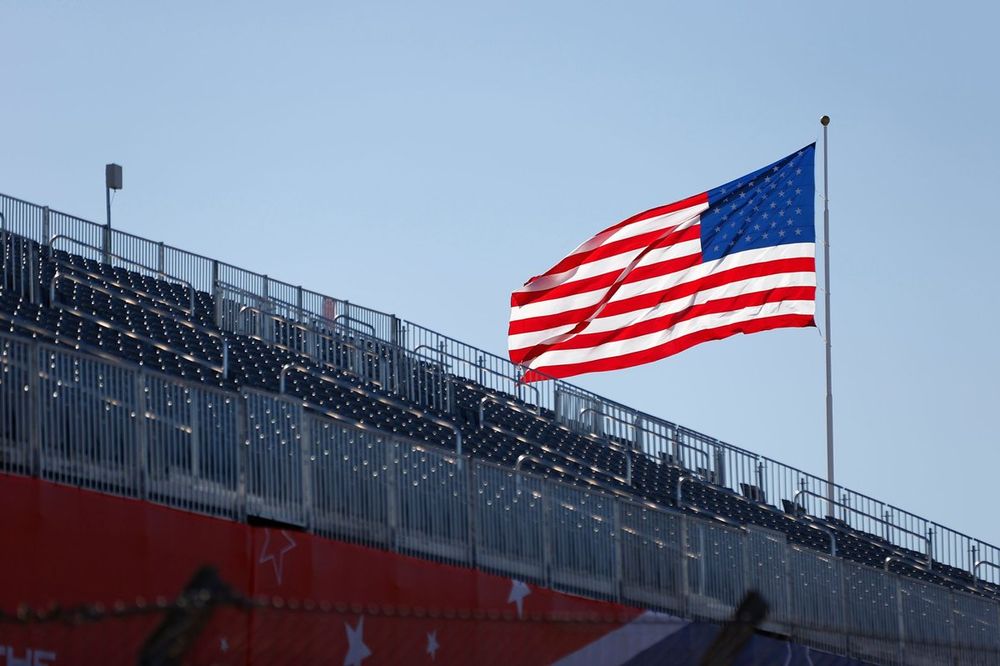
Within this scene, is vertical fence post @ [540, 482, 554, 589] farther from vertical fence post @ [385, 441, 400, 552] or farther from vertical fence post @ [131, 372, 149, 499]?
vertical fence post @ [131, 372, 149, 499]

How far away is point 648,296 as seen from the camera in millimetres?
27781

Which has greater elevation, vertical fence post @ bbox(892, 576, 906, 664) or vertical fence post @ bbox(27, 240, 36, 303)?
vertical fence post @ bbox(27, 240, 36, 303)

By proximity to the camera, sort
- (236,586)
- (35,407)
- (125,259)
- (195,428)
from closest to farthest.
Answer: (35,407) → (236,586) → (195,428) → (125,259)

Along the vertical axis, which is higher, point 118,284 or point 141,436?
point 118,284

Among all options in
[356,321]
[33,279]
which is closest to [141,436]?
[33,279]

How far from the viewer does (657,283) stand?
1098 inches

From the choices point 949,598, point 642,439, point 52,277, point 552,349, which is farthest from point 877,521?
point 52,277

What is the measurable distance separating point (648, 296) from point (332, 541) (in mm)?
13611

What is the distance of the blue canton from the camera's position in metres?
→ 28.1

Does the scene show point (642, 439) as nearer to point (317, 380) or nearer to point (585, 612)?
point (317, 380)

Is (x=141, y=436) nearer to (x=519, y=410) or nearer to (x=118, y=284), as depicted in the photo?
(x=118, y=284)

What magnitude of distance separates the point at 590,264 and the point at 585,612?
12168 millimetres

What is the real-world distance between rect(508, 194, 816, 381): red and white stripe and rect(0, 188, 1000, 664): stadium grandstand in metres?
2.33

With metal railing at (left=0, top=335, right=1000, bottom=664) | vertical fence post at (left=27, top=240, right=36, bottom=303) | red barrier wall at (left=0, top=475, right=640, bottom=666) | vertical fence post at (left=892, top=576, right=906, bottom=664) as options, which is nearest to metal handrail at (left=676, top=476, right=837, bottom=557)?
vertical fence post at (left=892, top=576, right=906, bottom=664)
